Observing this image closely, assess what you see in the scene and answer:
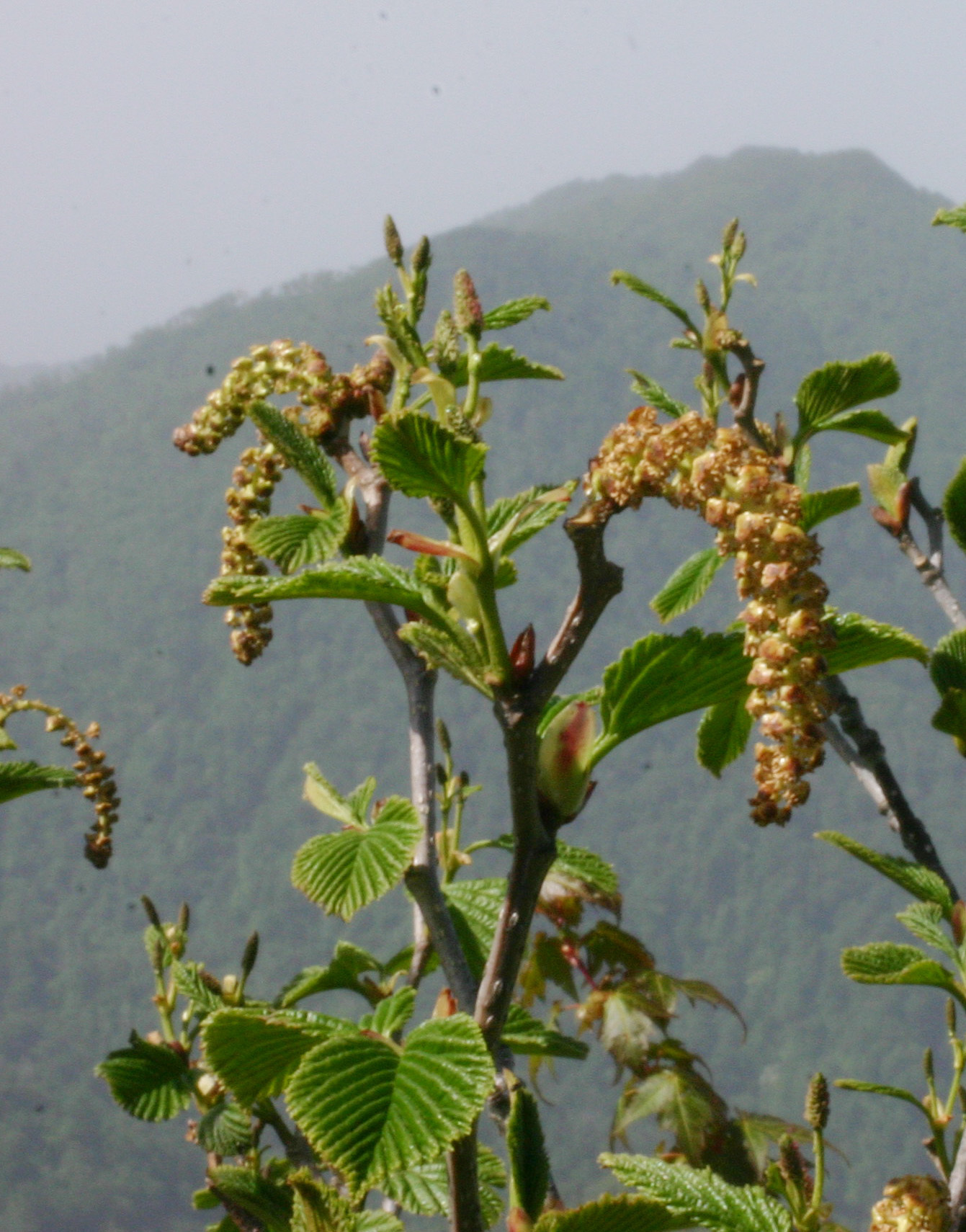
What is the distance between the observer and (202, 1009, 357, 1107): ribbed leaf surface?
488mm

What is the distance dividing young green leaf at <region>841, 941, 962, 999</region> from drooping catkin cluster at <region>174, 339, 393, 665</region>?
487 millimetres

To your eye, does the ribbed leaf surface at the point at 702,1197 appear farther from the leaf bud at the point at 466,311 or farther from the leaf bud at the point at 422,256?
the leaf bud at the point at 422,256

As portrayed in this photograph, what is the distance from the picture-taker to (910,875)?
2.41ft

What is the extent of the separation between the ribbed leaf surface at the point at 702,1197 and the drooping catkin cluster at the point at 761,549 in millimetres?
207

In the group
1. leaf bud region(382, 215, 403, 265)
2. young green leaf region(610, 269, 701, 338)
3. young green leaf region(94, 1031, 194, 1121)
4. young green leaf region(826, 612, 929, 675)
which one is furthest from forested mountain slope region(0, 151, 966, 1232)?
young green leaf region(826, 612, 929, 675)

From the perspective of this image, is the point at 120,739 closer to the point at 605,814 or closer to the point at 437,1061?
the point at 605,814

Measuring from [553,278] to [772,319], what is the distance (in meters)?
10.6

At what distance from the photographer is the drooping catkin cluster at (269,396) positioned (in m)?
0.82

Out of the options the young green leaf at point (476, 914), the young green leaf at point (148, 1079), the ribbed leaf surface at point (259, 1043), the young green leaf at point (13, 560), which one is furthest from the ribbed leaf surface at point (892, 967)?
the young green leaf at point (13, 560)

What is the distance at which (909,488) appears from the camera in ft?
3.30

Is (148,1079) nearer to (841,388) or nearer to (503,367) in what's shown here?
(503,367)

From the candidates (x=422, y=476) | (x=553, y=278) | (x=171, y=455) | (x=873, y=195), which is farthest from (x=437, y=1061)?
(x=873, y=195)

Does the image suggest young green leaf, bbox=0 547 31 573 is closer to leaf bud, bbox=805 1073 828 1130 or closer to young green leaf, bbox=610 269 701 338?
young green leaf, bbox=610 269 701 338

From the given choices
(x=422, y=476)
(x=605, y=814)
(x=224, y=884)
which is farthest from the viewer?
(x=605, y=814)
